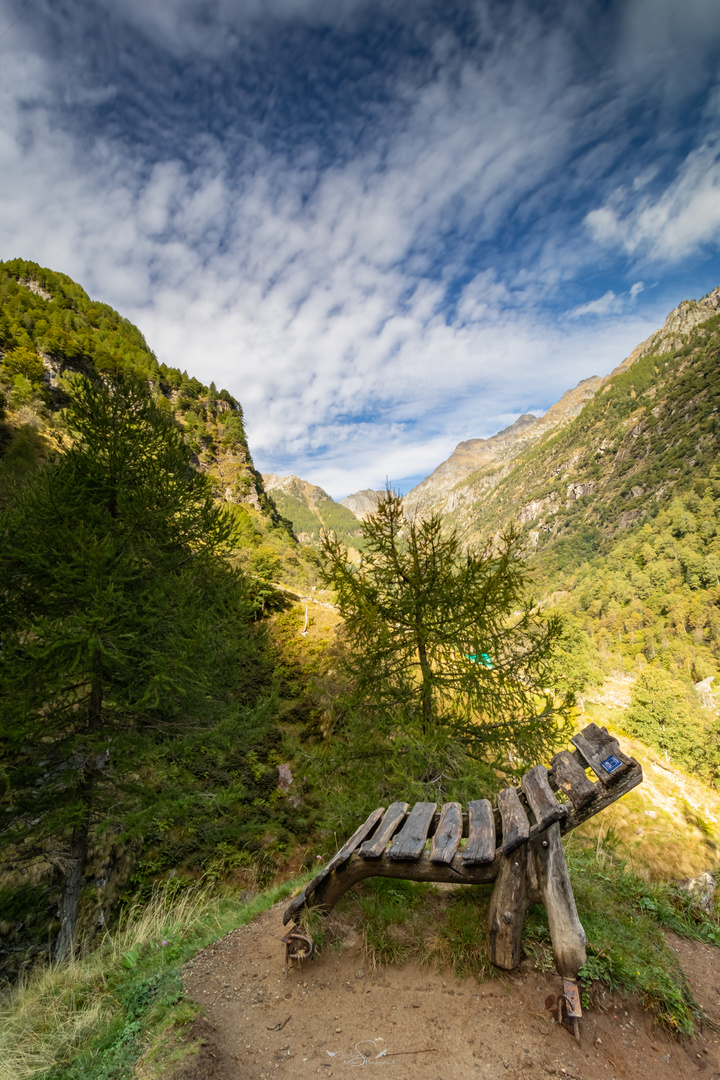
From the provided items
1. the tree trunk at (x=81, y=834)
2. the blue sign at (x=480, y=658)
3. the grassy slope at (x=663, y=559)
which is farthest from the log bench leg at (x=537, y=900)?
the grassy slope at (x=663, y=559)

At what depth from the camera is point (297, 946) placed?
3170mm

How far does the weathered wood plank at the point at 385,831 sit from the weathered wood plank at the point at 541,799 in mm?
1095

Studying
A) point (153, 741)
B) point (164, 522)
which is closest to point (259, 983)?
point (153, 741)

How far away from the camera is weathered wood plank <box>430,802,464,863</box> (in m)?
2.67

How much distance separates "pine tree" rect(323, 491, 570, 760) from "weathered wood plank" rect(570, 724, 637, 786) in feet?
10.4

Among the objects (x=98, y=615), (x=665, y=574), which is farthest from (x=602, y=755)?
(x=665, y=574)

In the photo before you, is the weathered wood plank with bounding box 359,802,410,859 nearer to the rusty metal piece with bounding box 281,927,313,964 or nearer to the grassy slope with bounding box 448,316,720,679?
the rusty metal piece with bounding box 281,927,313,964

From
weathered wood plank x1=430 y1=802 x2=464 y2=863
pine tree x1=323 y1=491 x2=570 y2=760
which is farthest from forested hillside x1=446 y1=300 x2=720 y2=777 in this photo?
weathered wood plank x1=430 y1=802 x2=464 y2=863

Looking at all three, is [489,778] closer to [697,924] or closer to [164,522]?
[697,924]

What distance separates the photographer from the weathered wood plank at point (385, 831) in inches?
113

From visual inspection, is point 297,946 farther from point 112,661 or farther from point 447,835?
point 112,661

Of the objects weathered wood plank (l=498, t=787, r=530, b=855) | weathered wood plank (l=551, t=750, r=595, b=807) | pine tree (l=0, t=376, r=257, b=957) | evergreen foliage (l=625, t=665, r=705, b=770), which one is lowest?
evergreen foliage (l=625, t=665, r=705, b=770)

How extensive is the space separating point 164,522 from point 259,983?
21.4ft

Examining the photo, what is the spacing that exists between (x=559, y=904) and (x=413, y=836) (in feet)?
3.31
